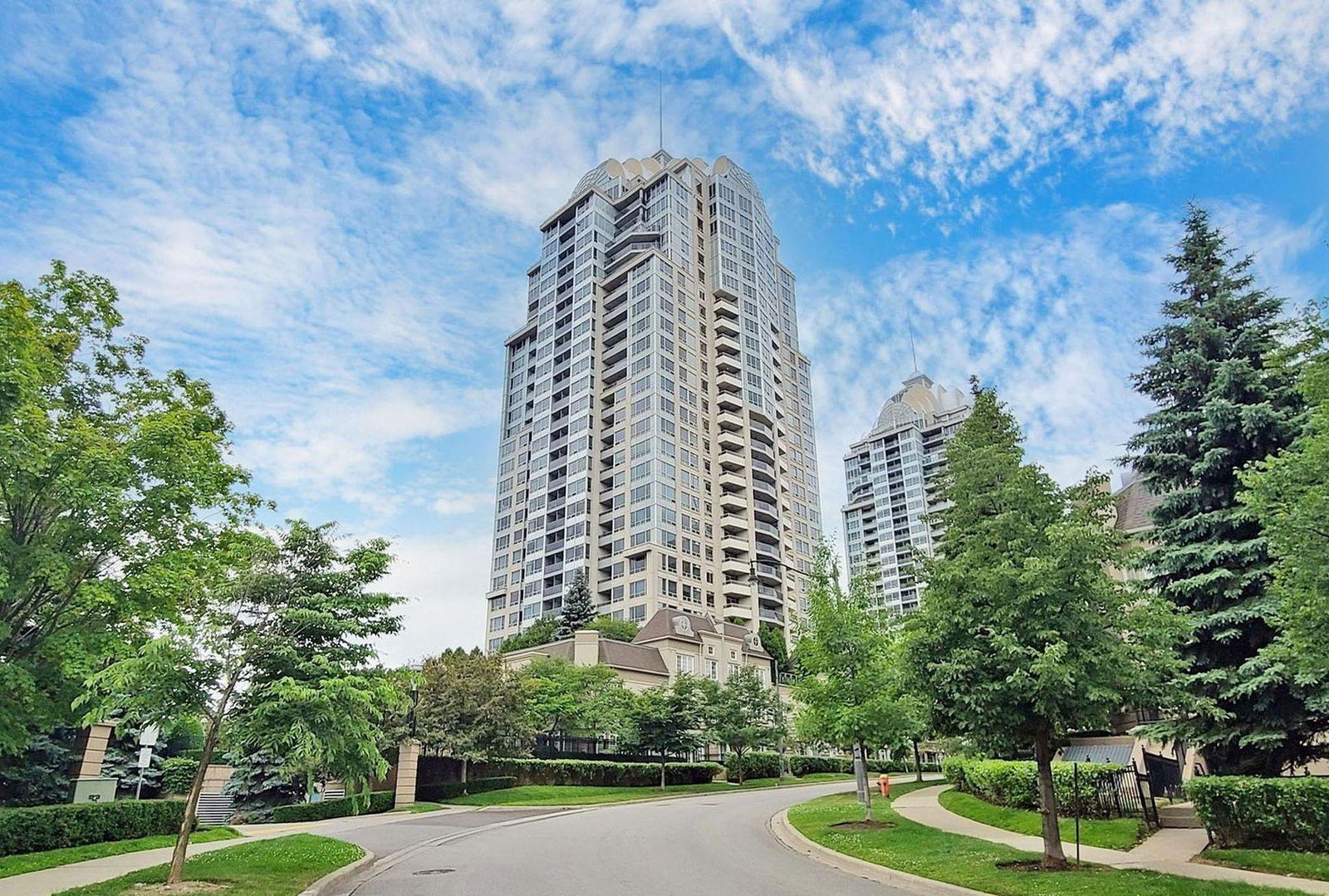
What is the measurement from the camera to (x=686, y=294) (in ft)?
328

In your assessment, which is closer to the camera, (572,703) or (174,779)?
(174,779)

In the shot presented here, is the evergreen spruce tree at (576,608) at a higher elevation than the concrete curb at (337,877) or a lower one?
higher

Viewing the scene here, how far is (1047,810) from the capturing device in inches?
525

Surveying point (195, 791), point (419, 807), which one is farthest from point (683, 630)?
point (195, 791)

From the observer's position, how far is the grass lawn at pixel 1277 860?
1185 cm

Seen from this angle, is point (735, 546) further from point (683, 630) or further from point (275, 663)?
point (275, 663)

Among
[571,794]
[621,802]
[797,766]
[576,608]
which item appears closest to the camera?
[621,802]

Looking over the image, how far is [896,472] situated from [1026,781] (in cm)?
15038

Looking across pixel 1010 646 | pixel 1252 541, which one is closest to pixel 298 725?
pixel 1010 646

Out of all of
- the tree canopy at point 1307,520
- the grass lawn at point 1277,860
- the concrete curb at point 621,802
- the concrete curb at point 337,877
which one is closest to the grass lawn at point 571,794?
the concrete curb at point 621,802

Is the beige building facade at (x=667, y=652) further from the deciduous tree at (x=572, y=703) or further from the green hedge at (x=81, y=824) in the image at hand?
the green hedge at (x=81, y=824)

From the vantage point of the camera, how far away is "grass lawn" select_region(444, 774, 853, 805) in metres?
32.6

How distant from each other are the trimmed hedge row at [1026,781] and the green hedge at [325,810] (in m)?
21.0

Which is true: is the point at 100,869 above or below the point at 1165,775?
below
